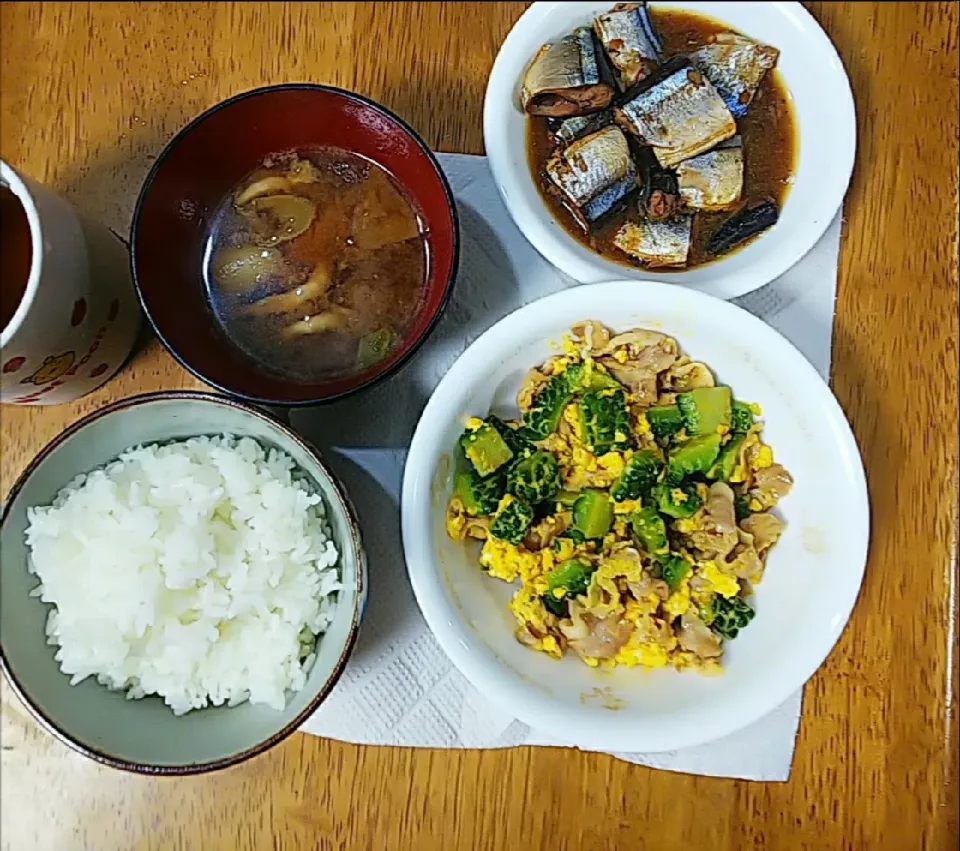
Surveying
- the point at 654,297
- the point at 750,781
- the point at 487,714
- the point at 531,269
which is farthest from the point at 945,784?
the point at 531,269

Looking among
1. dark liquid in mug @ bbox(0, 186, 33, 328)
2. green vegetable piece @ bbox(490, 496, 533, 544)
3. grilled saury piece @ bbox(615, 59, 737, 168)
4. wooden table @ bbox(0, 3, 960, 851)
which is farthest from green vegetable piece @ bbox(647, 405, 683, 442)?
dark liquid in mug @ bbox(0, 186, 33, 328)

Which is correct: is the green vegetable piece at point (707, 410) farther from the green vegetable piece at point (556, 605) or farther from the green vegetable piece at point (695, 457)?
the green vegetable piece at point (556, 605)

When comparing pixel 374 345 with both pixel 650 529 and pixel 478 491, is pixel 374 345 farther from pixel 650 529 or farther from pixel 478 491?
pixel 650 529

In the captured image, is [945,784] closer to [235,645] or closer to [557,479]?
[557,479]

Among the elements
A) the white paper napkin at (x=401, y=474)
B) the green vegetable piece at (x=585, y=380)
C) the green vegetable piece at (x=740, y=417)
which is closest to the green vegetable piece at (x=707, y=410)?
the green vegetable piece at (x=740, y=417)

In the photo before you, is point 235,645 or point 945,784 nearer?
point 235,645
